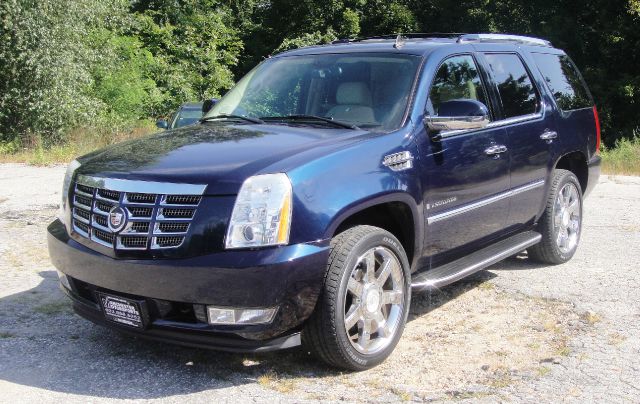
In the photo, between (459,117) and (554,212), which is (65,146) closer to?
(554,212)

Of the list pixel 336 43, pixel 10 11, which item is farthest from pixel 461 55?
pixel 10 11

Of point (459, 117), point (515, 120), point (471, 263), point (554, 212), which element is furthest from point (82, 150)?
point (459, 117)

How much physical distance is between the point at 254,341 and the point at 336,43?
2878 mm

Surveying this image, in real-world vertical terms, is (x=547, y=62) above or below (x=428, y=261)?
above

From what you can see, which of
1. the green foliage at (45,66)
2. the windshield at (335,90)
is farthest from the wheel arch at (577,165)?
the green foliage at (45,66)

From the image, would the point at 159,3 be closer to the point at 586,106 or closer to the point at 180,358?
the point at 586,106

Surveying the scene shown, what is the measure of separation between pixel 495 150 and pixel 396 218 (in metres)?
1.16

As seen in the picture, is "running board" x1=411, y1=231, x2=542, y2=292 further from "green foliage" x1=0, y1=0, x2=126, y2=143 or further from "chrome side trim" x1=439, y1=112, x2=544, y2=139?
"green foliage" x1=0, y1=0, x2=126, y2=143

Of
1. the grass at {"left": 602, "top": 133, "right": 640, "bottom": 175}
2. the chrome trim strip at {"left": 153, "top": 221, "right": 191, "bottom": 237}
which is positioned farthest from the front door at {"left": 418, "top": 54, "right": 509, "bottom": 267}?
the grass at {"left": 602, "top": 133, "right": 640, "bottom": 175}

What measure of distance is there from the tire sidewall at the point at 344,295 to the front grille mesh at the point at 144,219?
0.88 meters

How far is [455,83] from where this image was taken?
5133 mm

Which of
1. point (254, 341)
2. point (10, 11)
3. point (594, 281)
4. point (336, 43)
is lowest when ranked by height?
point (594, 281)

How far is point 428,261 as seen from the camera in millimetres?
4746

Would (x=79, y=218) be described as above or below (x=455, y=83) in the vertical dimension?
below
